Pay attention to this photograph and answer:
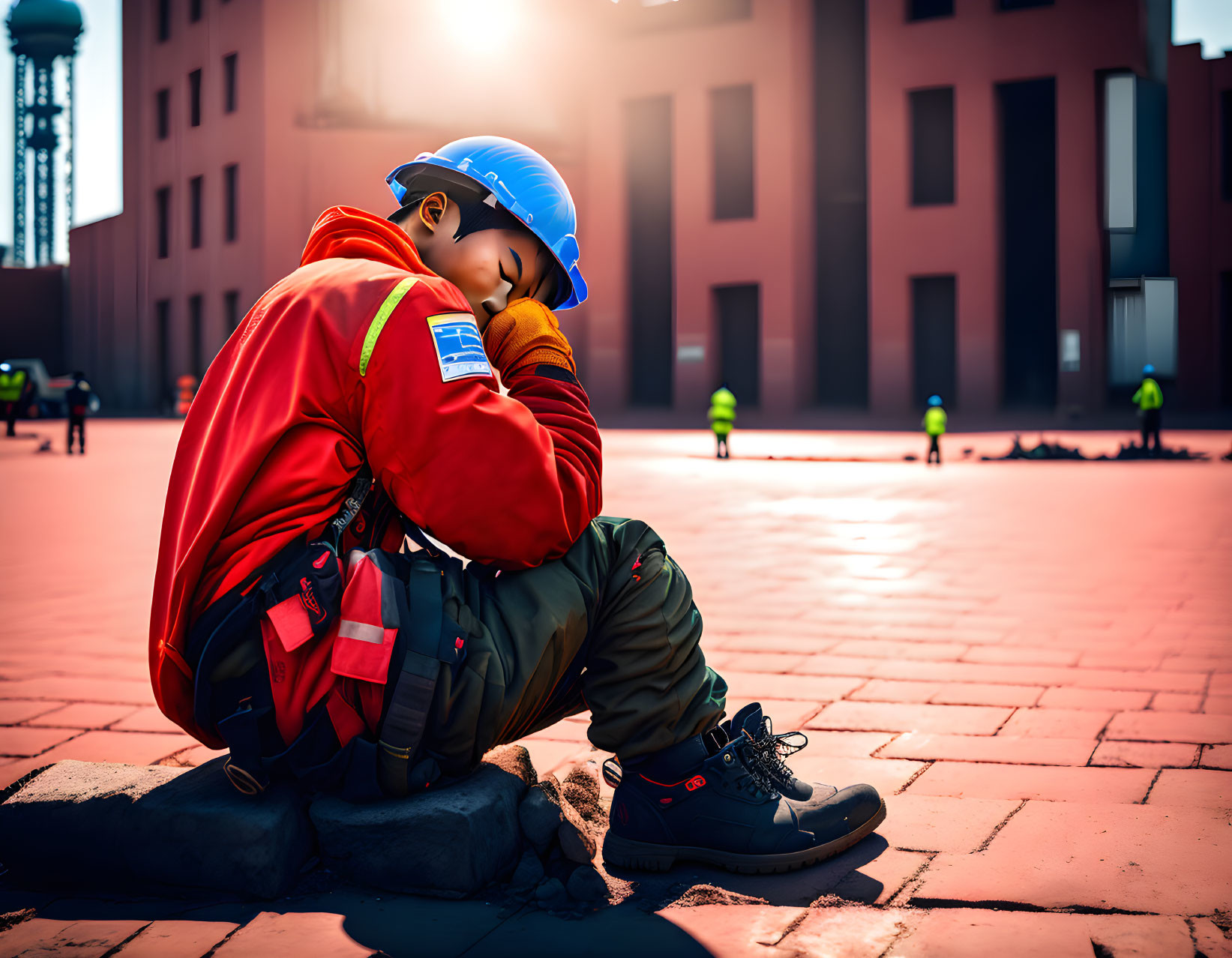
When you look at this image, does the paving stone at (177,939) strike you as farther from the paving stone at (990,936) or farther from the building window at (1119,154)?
the building window at (1119,154)

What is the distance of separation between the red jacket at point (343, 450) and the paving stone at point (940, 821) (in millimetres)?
1028

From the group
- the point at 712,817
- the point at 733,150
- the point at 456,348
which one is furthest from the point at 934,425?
the point at 733,150

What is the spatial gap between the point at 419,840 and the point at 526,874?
23cm

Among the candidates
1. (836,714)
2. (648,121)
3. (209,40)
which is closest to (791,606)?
(836,714)

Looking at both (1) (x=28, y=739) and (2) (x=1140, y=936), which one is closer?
(2) (x=1140, y=936)

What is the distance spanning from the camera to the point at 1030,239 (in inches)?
1094

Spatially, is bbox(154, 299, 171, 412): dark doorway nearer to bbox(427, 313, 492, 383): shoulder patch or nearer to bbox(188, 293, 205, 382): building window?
bbox(188, 293, 205, 382): building window

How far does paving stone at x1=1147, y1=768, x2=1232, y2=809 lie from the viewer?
2586 mm

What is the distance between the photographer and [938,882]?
7.07ft

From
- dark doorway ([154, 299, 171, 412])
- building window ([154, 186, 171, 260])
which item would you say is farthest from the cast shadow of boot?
building window ([154, 186, 171, 260])

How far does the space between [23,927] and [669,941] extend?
1.09 metres

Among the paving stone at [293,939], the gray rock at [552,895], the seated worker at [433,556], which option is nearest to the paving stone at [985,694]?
the seated worker at [433,556]

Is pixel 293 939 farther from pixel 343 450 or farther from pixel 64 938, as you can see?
pixel 343 450

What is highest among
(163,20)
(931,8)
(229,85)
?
(163,20)
